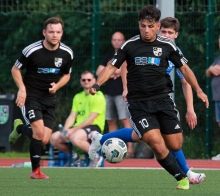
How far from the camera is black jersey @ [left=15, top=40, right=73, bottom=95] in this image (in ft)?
35.8

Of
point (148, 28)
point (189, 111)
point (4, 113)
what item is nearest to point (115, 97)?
point (4, 113)

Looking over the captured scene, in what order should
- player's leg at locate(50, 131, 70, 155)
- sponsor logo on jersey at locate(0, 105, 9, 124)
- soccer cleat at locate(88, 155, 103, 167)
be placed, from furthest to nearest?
sponsor logo on jersey at locate(0, 105, 9, 124)
player's leg at locate(50, 131, 70, 155)
soccer cleat at locate(88, 155, 103, 167)

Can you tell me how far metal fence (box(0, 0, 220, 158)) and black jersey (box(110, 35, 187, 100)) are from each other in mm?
6941

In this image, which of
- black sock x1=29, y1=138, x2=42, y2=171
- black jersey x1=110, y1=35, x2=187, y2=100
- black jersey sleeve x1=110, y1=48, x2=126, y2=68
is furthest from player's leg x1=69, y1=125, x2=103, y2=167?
black jersey sleeve x1=110, y1=48, x2=126, y2=68

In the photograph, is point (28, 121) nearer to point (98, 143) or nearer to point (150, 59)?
point (98, 143)

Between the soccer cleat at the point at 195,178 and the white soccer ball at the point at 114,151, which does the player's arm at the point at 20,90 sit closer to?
the white soccer ball at the point at 114,151

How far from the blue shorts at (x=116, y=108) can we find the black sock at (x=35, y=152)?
14.7 feet

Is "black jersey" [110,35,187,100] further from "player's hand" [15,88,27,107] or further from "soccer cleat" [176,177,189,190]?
"player's hand" [15,88,27,107]

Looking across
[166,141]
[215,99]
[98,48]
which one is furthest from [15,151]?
[166,141]

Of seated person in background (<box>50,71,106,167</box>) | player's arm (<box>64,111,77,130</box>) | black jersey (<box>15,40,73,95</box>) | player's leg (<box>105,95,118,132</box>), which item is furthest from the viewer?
player's leg (<box>105,95,118,132</box>)

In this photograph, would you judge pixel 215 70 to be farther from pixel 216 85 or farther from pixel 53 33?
pixel 53 33

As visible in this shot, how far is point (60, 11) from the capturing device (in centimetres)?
1666

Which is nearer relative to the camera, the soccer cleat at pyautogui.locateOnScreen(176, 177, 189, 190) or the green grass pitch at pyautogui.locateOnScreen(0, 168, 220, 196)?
the green grass pitch at pyautogui.locateOnScreen(0, 168, 220, 196)

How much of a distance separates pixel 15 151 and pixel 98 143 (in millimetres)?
6536
